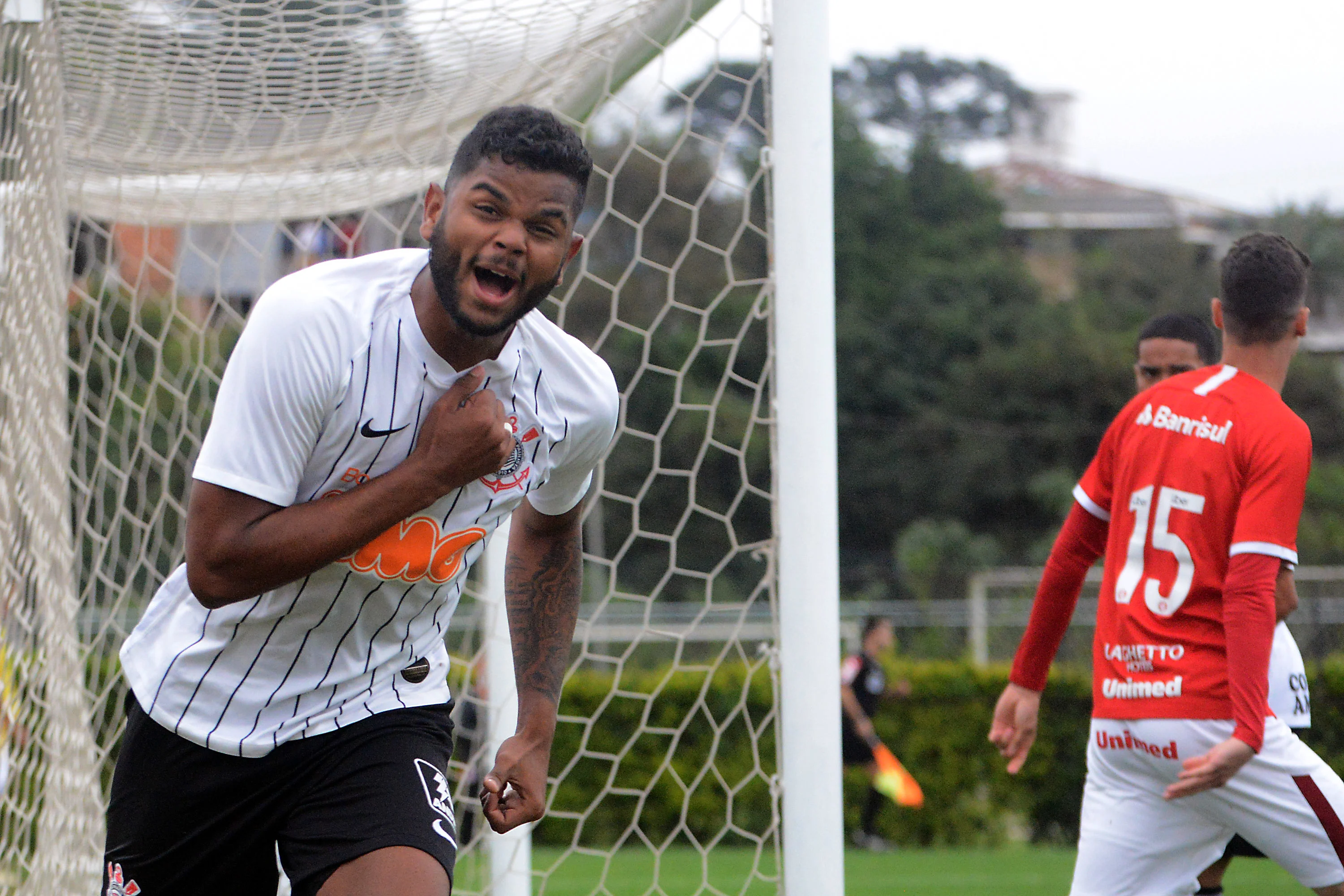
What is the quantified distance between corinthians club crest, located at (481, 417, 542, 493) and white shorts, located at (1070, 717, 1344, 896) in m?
1.59

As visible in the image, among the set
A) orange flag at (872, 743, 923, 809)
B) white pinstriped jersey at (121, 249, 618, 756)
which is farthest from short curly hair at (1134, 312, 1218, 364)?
orange flag at (872, 743, 923, 809)

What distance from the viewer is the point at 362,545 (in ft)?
6.61

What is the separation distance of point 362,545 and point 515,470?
0.36 meters

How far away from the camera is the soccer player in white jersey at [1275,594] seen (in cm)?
325

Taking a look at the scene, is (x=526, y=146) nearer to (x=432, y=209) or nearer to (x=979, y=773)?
(x=432, y=209)

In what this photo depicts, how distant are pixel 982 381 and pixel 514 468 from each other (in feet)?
110

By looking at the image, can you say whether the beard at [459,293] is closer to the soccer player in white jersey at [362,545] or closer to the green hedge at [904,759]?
the soccer player in white jersey at [362,545]

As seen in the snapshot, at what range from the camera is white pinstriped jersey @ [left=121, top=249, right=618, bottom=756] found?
6.66 feet

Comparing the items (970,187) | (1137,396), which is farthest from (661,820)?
(970,187)

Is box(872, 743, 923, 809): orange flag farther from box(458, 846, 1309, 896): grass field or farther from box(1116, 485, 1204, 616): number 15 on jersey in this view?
box(1116, 485, 1204, 616): number 15 on jersey

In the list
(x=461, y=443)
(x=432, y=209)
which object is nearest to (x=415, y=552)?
(x=461, y=443)

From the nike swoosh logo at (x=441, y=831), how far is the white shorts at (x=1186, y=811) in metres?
1.59

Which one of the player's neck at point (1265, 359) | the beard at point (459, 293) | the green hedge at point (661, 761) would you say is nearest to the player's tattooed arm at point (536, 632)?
the beard at point (459, 293)

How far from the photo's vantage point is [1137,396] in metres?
3.48
